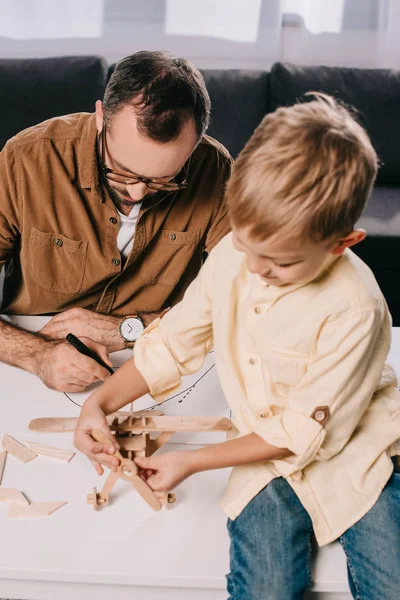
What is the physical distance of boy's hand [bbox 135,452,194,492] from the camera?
43.6 inches

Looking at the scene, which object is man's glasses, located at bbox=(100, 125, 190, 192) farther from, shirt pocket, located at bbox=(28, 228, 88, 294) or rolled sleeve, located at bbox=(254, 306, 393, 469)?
rolled sleeve, located at bbox=(254, 306, 393, 469)

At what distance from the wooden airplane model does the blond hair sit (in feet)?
1.28

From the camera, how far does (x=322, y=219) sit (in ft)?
3.13

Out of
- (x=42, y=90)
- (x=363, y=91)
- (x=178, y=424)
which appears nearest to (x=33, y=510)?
(x=178, y=424)

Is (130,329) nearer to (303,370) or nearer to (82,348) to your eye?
(82,348)

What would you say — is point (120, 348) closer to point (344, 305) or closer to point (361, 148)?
point (344, 305)

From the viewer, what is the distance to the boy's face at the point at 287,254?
973mm

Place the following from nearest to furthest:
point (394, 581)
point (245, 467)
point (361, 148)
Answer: point (361, 148) < point (394, 581) < point (245, 467)

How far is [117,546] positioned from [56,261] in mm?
824

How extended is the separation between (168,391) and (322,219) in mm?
492

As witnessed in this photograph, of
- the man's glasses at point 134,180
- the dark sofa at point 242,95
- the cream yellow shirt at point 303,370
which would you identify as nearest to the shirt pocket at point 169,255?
the man's glasses at point 134,180

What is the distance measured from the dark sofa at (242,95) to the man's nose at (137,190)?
167 centimetres

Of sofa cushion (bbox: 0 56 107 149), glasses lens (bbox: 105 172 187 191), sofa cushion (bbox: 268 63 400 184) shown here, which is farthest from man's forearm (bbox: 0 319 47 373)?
sofa cushion (bbox: 268 63 400 184)

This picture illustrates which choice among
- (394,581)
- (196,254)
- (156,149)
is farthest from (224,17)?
(394,581)
